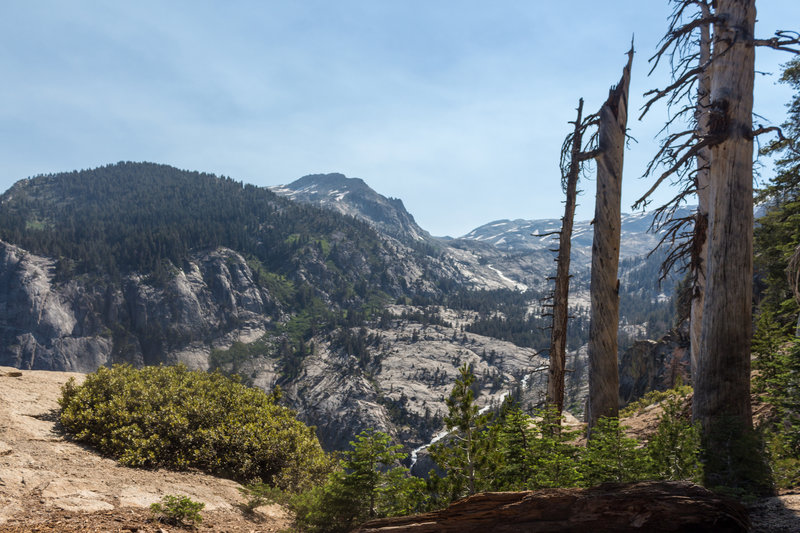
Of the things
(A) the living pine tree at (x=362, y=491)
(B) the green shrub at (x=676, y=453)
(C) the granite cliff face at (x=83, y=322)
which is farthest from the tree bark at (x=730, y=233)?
(C) the granite cliff face at (x=83, y=322)

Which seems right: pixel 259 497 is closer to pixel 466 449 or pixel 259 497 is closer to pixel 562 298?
pixel 466 449

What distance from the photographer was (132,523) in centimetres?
726

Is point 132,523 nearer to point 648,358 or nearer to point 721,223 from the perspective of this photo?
point 721,223

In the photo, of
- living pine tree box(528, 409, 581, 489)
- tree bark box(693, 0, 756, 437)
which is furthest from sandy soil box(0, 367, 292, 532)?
tree bark box(693, 0, 756, 437)

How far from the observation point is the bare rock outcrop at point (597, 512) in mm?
4266

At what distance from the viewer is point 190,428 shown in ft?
39.3

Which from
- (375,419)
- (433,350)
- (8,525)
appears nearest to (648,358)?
(8,525)

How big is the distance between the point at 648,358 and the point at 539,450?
48409 mm

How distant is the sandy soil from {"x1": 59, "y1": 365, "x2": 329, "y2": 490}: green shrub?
0.49 metres

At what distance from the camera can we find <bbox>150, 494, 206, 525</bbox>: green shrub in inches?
304

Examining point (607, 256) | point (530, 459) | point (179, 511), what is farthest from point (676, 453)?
point (179, 511)

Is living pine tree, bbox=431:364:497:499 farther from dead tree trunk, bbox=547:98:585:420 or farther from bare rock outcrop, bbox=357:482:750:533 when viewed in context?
dead tree trunk, bbox=547:98:585:420

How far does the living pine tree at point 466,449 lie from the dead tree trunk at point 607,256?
196 inches

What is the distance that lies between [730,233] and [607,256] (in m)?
3.44
